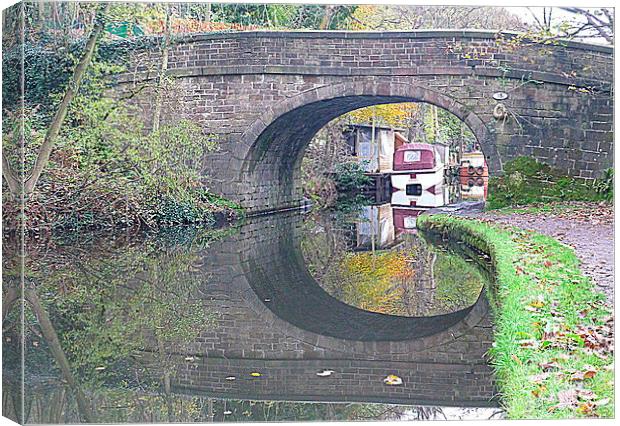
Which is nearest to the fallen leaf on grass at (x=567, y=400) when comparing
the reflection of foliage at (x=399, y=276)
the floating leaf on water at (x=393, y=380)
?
the floating leaf on water at (x=393, y=380)

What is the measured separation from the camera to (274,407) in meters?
4.20

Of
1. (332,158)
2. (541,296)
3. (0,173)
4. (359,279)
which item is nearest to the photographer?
(0,173)

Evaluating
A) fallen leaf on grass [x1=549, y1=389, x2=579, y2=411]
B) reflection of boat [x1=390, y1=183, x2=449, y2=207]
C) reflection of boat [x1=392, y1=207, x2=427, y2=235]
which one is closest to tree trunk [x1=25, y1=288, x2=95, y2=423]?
fallen leaf on grass [x1=549, y1=389, x2=579, y2=411]

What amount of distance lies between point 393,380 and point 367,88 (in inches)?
279

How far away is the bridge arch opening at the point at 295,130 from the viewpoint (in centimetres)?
1134

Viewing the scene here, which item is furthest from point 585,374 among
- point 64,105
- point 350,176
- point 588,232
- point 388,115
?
point 350,176

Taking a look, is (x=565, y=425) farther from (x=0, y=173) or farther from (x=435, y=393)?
(x=0, y=173)

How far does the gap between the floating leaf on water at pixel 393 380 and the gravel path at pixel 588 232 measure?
3.92 ft

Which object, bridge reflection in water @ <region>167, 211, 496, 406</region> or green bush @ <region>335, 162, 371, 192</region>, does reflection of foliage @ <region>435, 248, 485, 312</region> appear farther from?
green bush @ <region>335, 162, 371, 192</region>

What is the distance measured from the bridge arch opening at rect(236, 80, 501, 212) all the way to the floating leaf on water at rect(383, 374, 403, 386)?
5.47 metres

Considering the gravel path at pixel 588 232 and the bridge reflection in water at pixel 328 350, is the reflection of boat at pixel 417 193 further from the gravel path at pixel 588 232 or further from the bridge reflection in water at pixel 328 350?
the gravel path at pixel 588 232

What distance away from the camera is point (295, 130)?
1462 centimetres

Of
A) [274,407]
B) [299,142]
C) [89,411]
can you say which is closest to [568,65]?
[274,407]

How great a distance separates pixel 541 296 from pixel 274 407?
199 centimetres
